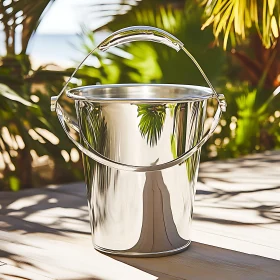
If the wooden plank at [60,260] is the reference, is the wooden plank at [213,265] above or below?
below

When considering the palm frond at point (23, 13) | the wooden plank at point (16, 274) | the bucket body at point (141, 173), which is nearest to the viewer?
the wooden plank at point (16, 274)

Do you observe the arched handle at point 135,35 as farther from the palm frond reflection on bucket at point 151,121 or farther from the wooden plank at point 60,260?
the wooden plank at point 60,260

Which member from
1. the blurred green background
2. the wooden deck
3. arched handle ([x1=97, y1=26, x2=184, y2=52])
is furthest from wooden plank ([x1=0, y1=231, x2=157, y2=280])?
the blurred green background

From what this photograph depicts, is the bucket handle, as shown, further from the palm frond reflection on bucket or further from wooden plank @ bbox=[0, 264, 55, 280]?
wooden plank @ bbox=[0, 264, 55, 280]

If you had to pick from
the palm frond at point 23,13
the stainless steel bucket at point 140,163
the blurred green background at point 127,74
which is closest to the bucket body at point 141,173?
the stainless steel bucket at point 140,163

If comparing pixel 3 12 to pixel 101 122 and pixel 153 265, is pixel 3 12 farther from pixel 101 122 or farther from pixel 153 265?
pixel 153 265

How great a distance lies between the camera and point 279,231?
1849 mm

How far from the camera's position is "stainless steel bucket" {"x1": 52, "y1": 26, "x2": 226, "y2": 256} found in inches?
62.1

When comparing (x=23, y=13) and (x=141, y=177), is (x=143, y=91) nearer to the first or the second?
(x=141, y=177)

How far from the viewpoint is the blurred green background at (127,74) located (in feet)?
8.44

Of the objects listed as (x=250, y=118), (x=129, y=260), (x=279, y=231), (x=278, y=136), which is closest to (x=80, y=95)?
(x=129, y=260)

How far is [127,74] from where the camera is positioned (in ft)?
10.6

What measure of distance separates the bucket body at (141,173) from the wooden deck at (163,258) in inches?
2.0

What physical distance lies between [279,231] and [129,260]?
0.46 meters
